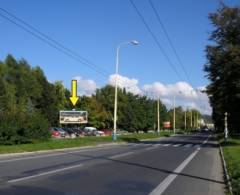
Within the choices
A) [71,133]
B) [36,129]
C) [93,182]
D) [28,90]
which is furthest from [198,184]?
[28,90]

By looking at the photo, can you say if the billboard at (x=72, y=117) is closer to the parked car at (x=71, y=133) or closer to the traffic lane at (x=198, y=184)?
the parked car at (x=71, y=133)

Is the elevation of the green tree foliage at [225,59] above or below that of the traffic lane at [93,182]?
above

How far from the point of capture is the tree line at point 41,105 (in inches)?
1617

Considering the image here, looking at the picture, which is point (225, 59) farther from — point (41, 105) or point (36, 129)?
point (41, 105)

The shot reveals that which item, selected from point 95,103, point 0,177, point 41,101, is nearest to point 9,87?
point 41,101

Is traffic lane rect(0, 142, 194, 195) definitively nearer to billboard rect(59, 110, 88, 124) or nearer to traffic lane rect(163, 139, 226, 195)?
traffic lane rect(163, 139, 226, 195)

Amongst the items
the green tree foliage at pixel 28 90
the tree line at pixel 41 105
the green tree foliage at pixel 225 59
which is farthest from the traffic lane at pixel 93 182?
the green tree foliage at pixel 28 90

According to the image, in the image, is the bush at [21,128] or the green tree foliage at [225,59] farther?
the green tree foliage at [225,59]

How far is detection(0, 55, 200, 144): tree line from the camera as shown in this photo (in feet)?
135

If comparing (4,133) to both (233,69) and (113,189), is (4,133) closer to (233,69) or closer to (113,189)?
(233,69)

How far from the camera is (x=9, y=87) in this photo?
87625 mm

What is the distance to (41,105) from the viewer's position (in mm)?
101750

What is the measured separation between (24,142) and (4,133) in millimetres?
2716

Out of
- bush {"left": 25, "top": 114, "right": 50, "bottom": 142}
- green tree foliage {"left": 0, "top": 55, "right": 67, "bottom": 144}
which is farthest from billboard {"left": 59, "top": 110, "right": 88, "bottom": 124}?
green tree foliage {"left": 0, "top": 55, "right": 67, "bottom": 144}
